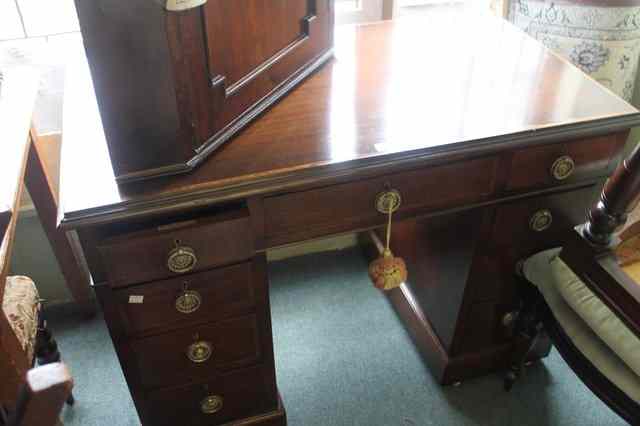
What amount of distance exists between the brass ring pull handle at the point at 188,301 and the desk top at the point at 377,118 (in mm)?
196

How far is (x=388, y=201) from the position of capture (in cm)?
103

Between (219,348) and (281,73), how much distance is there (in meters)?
0.55

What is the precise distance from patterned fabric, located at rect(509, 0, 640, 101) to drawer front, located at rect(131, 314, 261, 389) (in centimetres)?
107

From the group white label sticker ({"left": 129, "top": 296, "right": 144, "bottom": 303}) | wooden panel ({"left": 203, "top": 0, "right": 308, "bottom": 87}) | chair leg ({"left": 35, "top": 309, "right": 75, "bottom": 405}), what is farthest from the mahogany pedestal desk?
chair leg ({"left": 35, "top": 309, "right": 75, "bottom": 405})

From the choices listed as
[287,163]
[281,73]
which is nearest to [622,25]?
[281,73]

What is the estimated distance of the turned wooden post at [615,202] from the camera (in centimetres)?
93

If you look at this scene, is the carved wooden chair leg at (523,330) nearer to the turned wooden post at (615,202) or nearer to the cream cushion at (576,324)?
the cream cushion at (576,324)

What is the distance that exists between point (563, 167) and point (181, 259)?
74cm

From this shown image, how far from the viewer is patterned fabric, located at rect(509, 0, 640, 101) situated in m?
1.41

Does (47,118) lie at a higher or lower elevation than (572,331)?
higher

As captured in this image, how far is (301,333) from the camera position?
165 centimetres

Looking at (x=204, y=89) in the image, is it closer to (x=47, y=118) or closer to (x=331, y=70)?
(x=331, y=70)

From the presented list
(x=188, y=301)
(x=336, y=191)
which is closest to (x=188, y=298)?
(x=188, y=301)

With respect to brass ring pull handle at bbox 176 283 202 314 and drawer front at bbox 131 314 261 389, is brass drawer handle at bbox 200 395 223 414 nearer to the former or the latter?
drawer front at bbox 131 314 261 389
